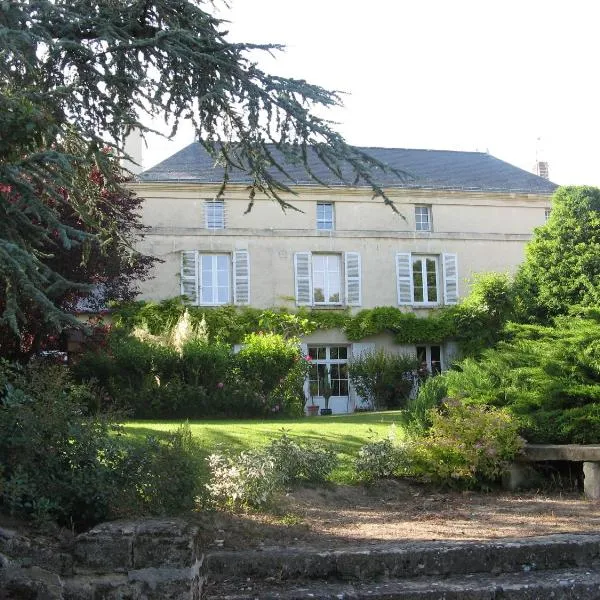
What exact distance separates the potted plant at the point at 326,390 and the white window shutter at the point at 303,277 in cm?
226

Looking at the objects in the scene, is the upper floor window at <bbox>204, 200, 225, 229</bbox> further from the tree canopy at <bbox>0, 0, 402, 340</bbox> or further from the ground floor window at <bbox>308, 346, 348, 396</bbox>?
the tree canopy at <bbox>0, 0, 402, 340</bbox>

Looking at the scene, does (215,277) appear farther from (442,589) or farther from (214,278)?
(442,589)

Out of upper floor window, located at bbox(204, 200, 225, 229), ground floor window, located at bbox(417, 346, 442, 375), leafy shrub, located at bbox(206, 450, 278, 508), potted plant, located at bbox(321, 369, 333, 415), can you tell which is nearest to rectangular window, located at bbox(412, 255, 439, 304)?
ground floor window, located at bbox(417, 346, 442, 375)

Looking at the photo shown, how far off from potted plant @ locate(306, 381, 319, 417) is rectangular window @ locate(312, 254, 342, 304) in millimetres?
2516

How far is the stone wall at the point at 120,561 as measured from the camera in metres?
3.50

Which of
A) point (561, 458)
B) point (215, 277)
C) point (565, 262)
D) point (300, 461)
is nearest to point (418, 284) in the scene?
point (215, 277)

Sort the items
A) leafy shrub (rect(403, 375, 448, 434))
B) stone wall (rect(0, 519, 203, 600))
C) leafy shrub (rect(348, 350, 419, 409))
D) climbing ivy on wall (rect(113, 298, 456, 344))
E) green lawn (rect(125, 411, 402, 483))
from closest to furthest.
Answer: stone wall (rect(0, 519, 203, 600)) → green lawn (rect(125, 411, 402, 483)) → leafy shrub (rect(403, 375, 448, 434)) → climbing ivy on wall (rect(113, 298, 456, 344)) → leafy shrub (rect(348, 350, 419, 409))

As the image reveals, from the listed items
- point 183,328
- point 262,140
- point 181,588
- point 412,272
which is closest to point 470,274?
point 412,272

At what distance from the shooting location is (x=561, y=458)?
7281 mm

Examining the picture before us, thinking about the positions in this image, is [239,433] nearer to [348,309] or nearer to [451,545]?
[451,545]

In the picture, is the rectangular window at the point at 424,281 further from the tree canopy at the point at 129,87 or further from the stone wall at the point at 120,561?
the stone wall at the point at 120,561

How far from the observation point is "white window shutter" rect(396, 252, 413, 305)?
23219 mm

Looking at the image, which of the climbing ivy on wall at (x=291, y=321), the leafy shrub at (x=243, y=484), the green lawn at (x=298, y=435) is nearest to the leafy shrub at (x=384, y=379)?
the climbing ivy on wall at (x=291, y=321)

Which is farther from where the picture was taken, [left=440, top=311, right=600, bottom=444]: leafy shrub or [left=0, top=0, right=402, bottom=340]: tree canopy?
[left=440, top=311, right=600, bottom=444]: leafy shrub
